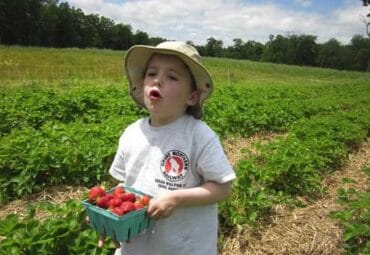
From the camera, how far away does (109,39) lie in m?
91.4

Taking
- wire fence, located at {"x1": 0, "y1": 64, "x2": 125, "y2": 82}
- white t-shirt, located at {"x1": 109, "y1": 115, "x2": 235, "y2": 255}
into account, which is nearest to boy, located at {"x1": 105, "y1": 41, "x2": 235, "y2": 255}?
white t-shirt, located at {"x1": 109, "y1": 115, "x2": 235, "y2": 255}

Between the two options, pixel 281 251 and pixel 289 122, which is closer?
pixel 281 251

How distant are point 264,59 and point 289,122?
84.5m

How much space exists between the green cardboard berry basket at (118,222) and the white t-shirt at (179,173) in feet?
0.61

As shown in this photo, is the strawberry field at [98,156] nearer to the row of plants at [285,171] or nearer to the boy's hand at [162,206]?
the row of plants at [285,171]

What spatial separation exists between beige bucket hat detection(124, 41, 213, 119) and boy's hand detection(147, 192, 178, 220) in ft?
1.55

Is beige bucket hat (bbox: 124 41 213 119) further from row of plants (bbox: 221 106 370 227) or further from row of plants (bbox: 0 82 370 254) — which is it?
row of plants (bbox: 221 106 370 227)

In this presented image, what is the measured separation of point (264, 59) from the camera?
3612 inches

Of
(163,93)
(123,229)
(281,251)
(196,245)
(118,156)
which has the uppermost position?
(163,93)

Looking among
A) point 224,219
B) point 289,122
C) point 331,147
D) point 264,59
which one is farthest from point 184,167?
point 264,59

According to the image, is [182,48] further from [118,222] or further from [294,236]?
[294,236]

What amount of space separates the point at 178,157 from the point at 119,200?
0.34 metres

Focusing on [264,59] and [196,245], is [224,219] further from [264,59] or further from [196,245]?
[264,59]

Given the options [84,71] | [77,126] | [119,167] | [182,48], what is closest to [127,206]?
[119,167]
